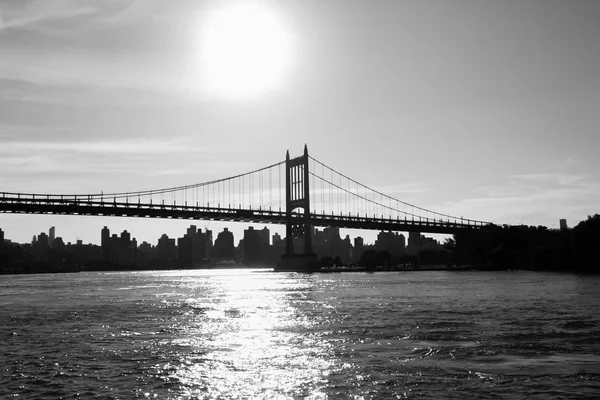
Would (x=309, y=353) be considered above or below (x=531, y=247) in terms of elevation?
below

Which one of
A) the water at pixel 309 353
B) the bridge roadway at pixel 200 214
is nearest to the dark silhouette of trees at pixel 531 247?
the bridge roadway at pixel 200 214

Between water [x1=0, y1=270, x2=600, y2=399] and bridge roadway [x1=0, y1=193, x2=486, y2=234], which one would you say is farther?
bridge roadway [x1=0, y1=193, x2=486, y2=234]

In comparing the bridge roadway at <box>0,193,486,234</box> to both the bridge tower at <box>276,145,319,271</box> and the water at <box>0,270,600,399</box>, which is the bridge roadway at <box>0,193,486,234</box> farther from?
the water at <box>0,270,600,399</box>

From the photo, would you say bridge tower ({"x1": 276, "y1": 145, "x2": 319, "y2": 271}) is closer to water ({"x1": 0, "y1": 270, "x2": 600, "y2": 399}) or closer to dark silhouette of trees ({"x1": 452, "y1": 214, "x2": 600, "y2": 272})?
dark silhouette of trees ({"x1": 452, "y1": 214, "x2": 600, "y2": 272})

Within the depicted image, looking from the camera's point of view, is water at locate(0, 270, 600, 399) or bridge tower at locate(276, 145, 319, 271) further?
bridge tower at locate(276, 145, 319, 271)

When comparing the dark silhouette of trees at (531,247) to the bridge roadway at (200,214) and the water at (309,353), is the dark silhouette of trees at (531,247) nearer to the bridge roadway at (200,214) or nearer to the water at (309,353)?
the bridge roadway at (200,214)

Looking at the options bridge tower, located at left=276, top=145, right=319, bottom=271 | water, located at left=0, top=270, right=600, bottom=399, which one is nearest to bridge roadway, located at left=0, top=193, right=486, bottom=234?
bridge tower, located at left=276, top=145, right=319, bottom=271

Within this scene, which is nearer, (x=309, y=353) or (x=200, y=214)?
(x=309, y=353)

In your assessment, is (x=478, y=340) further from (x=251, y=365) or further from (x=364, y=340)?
(x=251, y=365)

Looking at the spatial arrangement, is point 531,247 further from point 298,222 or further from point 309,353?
point 309,353

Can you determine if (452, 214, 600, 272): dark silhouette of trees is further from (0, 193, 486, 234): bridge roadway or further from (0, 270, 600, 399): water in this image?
(0, 270, 600, 399): water

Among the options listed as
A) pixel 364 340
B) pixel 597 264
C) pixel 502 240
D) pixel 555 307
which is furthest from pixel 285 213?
pixel 364 340

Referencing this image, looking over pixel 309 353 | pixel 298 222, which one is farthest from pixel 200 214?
pixel 309 353

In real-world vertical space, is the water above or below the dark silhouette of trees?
below
